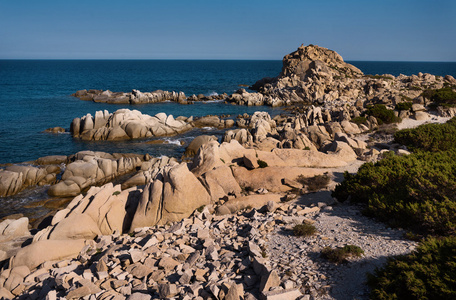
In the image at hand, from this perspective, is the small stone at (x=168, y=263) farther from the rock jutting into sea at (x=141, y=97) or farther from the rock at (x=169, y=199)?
the rock jutting into sea at (x=141, y=97)

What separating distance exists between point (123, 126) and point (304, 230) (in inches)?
1857

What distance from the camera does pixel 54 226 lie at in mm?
19891

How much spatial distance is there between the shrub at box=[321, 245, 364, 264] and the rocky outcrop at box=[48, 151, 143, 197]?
28263 millimetres

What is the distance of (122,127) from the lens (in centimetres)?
5512

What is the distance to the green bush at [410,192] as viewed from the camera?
13281mm

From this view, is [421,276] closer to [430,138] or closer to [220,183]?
[220,183]

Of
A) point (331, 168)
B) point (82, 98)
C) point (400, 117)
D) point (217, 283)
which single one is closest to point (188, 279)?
point (217, 283)

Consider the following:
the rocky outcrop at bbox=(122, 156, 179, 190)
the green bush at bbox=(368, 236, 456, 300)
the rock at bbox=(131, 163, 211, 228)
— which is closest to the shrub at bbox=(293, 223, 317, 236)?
the green bush at bbox=(368, 236, 456, 300)

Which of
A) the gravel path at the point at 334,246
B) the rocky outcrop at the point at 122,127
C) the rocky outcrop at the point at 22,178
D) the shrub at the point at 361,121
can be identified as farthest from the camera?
the rocky outcrop at the point at 122,127

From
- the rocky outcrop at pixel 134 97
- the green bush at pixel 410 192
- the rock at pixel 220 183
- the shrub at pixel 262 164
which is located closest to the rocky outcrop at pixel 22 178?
the rock at pixel 220 183

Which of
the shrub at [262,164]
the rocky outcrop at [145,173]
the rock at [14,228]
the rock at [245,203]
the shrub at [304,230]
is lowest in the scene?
the rocky outcrop at [145,173]

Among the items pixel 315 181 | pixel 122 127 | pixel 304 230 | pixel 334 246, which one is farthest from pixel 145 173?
pixel 334 246

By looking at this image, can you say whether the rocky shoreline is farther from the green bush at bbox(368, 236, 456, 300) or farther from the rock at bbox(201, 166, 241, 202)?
the green bush at bbox(368, 236, 456, 300)

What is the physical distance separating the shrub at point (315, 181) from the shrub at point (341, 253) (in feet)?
34.5
